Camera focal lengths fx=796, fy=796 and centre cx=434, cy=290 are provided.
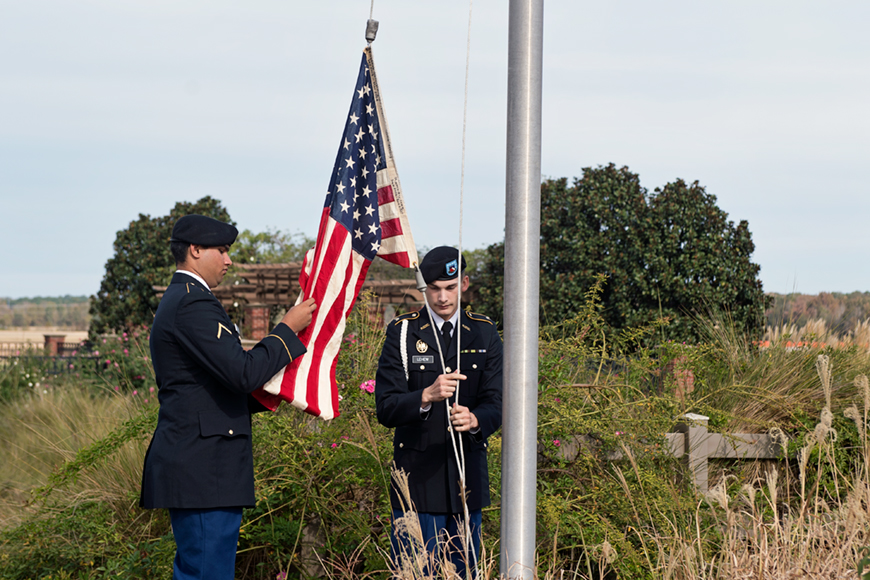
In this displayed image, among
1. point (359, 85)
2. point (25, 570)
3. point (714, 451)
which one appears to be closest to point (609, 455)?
point (714, 451)

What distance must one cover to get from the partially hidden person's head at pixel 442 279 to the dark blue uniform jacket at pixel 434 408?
9 cm

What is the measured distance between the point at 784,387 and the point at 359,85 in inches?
155

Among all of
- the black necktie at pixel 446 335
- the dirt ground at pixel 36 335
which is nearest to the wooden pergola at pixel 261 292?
the black necktie at pixel 446 335

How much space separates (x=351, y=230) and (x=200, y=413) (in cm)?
99

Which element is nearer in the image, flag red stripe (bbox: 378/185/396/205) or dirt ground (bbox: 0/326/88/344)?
flag red stripe (bbox: 378/185/396/205)

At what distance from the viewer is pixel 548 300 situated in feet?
36.9

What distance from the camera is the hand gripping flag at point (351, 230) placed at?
11.1 ft

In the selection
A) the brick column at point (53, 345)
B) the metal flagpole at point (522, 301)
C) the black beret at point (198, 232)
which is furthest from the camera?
the brick column at point (53, 345)

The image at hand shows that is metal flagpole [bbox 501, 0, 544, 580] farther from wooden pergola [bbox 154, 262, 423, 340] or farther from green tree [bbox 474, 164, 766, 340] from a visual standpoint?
wooden pergola [bbox 154, 262, 423, 340]

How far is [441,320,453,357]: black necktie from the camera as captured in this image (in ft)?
11.0

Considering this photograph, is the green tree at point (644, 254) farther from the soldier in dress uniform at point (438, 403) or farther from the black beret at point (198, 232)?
the black beret at point (198, 232)

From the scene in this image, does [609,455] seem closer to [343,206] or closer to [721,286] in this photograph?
[343,206]

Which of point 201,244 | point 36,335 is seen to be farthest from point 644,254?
point 36,335

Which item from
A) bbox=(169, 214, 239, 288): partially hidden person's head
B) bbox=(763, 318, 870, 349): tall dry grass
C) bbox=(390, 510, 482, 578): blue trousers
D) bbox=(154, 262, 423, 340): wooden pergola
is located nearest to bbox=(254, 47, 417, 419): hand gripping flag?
bbox=(169, 214, 239, 288): partially hidden person's head
